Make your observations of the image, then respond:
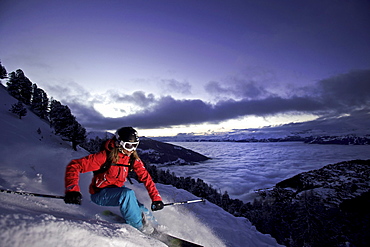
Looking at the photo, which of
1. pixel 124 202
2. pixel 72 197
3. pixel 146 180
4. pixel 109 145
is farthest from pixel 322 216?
pixel 72 197

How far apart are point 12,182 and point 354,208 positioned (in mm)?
95063

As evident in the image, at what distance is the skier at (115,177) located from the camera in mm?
3303

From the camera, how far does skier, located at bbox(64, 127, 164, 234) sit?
3.30 metres

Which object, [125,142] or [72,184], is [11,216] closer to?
[72,184]

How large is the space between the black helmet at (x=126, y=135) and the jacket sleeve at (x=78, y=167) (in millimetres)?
557

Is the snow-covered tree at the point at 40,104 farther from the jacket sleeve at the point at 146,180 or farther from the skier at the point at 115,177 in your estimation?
the jacket sleeve at the point at 146,180

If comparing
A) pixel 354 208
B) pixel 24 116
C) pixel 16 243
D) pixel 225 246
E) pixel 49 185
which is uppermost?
pixel 24 116

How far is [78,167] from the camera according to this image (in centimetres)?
336

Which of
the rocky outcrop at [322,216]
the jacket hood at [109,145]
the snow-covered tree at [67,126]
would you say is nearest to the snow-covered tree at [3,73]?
the snow-covered tree at [67,126]

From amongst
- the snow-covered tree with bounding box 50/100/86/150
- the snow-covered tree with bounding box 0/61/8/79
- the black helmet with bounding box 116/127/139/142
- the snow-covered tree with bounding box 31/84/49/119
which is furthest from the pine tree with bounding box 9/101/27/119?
the black helmet with bounding box 116/127/139/142

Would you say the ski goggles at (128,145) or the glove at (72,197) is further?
the ski goggles at (128,145)

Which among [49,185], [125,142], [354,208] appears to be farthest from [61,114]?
[354,208]

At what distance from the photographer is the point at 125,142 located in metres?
3.83

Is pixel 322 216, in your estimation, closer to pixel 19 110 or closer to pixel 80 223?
pixel 80 223
